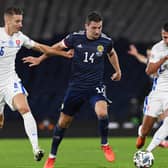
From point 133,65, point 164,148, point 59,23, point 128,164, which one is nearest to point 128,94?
point 133,65

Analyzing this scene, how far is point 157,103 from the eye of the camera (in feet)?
31.7

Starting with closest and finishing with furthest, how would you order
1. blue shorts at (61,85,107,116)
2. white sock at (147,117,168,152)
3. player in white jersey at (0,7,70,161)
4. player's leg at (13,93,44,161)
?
white sock at (147,117,168,152) → player's leg at (13,93,44,161) → blue shorts at (61,85,107,116) → player in white jersey at (0,7,70,161)

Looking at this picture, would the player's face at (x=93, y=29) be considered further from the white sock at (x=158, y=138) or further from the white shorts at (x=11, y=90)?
the white sock at (x=158, y=138)

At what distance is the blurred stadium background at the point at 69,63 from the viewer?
19.0 m

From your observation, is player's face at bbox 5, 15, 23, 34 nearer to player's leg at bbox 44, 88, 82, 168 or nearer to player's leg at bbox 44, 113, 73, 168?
player's leg at bbox 44, 88, 82, 168

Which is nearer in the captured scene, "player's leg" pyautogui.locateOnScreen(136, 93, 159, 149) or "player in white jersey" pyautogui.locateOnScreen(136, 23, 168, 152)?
"player in white jersey" pyautogui.locateOnScreen(136, 23, 168, 152)

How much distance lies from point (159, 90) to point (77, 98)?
3.66 feet

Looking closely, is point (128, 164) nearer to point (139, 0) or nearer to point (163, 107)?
point (163, 107)

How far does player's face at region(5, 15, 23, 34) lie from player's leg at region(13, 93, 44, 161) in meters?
0.90

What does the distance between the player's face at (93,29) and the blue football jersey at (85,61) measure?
0.08 metres

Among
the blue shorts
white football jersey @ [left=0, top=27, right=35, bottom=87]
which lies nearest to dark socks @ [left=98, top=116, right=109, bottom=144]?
the blue shorts

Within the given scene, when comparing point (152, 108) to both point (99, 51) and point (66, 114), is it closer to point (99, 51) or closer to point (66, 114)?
point (99, 51)

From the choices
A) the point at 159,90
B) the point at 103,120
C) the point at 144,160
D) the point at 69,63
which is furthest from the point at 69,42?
the point at 69,63

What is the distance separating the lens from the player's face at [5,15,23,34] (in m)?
9.69
